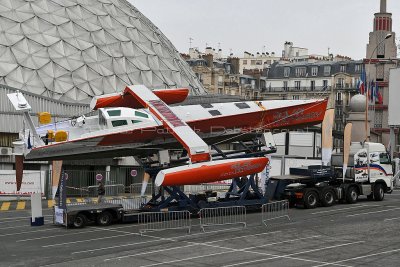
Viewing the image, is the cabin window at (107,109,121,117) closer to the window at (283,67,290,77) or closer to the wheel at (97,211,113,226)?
the wheel at (97,211,113,226)

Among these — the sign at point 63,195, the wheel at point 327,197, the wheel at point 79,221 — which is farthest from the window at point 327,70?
the wheel at point 79,221

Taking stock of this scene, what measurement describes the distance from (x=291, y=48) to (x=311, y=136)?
93209 millimetres

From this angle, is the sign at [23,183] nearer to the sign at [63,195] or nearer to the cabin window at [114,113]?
the sign at [63,195]

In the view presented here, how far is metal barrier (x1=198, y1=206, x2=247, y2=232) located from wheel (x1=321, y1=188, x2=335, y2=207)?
20.0 ft

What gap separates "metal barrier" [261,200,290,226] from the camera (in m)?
35.4

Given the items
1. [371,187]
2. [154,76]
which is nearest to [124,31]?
[154,76]

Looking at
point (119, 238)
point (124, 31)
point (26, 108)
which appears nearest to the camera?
point (119, 238)

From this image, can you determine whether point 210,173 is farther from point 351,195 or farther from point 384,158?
point 384,158

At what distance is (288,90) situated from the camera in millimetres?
123875

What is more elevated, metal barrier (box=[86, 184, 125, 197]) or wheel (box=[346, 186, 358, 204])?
wheel (box=[346, 186, 358, 204])

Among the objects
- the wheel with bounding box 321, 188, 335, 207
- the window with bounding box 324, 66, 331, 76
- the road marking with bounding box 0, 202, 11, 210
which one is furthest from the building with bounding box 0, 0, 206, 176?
the window with bounding box 324, 66, 331, 76

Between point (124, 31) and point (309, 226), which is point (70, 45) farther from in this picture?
point (309, 226)

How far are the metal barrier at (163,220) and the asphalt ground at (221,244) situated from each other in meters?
0.64

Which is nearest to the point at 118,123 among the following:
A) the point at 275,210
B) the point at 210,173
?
the point at 210,173
